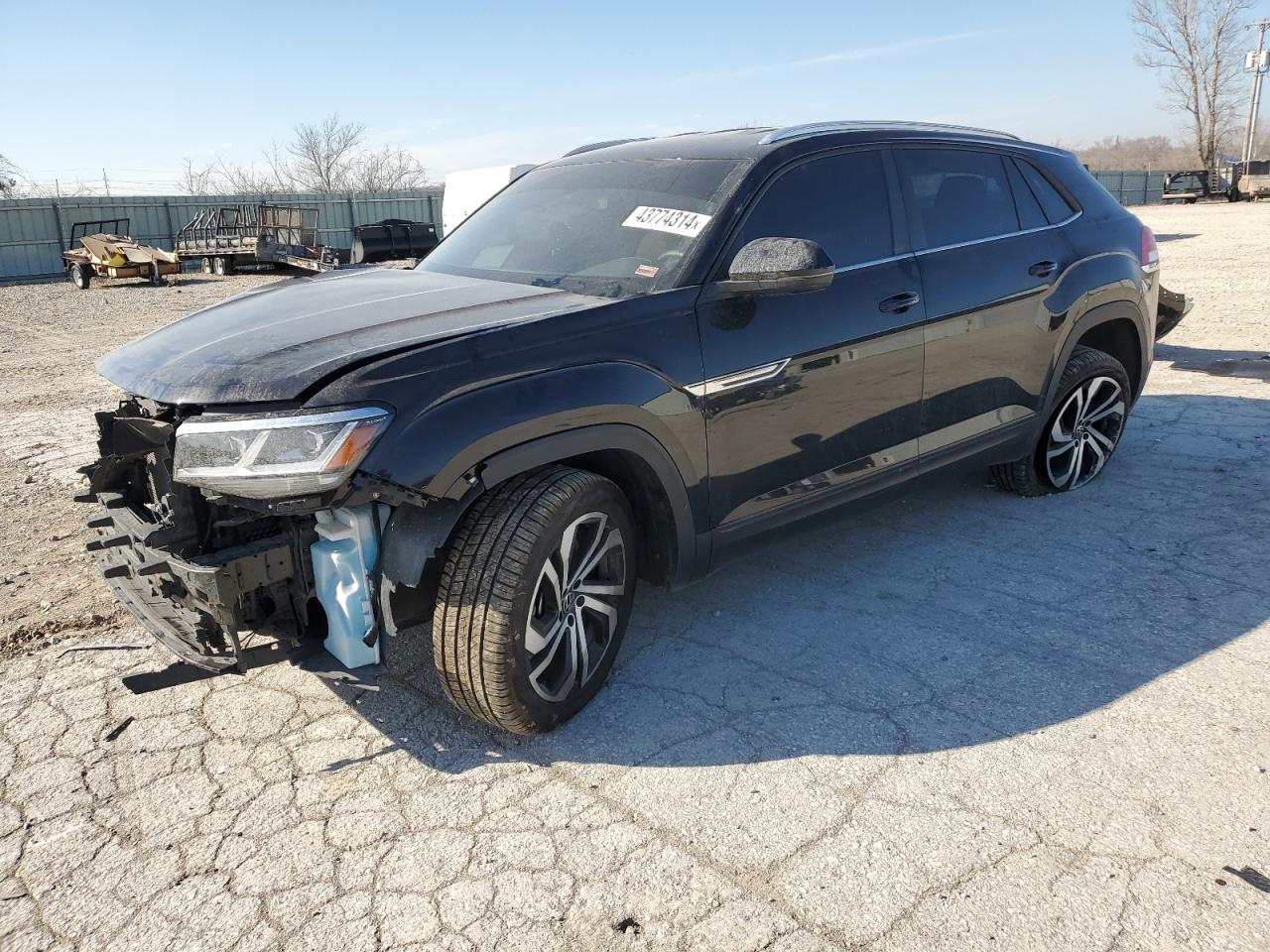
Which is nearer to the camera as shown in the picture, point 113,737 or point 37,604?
point 113,737

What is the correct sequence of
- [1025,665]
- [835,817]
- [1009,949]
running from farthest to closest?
[1025,665]
[835,817]
[1009,949]

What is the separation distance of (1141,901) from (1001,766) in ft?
1.90

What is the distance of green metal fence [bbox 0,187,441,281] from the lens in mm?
27250

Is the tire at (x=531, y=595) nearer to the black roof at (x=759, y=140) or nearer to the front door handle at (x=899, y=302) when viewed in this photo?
the front door handle at (x=899, y=302)

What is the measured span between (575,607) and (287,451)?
1.02 metres

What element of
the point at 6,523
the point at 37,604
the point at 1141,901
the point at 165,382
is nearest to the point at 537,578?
the point at 165,382

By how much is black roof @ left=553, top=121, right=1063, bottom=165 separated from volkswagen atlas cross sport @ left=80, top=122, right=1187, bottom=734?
2 cm

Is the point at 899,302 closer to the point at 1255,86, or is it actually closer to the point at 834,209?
the point at 834,209

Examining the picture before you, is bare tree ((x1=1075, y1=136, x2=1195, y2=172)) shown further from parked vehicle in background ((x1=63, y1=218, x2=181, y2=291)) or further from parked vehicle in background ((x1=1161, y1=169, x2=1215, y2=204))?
parked vehicle in background ((x1=63, y1=218, x2=181, y2=291))

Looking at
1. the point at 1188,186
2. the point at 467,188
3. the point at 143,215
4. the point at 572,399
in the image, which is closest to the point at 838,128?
the point at 572,399

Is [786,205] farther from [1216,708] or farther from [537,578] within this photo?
[1216,708]

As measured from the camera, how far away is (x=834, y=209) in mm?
3791

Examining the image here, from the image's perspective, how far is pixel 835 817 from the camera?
2.65 meters

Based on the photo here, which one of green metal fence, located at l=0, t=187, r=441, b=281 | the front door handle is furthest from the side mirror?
green metal fence, located at l=0, t=187, r=441, b=281
